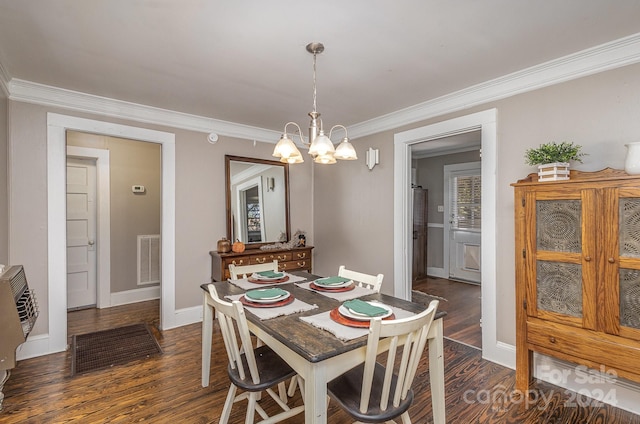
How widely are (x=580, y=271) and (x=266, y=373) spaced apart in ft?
6.53

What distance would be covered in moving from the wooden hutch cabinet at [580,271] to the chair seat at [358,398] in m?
1.24

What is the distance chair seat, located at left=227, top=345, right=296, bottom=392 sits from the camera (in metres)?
1.57

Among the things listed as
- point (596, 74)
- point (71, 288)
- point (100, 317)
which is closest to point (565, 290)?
point (596, 74)

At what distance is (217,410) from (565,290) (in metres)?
2.37

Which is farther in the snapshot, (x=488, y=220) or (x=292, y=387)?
(x=488, y=220)

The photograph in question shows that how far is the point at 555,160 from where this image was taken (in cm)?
211

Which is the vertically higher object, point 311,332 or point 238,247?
point 238,247

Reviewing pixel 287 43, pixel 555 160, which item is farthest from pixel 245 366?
pixel 555 160

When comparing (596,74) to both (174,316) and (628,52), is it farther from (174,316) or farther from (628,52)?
(174,316)

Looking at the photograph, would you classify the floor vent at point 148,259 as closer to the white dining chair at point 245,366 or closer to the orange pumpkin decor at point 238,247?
the orange pumpkin decor at point 238,247

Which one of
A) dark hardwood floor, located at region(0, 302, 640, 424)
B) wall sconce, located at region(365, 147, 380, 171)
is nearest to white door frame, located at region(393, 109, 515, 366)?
dark hardwood floor, located at region(0, 302, 640, 424)

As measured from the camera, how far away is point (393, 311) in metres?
1.71

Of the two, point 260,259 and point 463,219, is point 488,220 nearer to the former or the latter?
point 260,259

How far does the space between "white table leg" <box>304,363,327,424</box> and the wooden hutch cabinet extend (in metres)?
1.69
